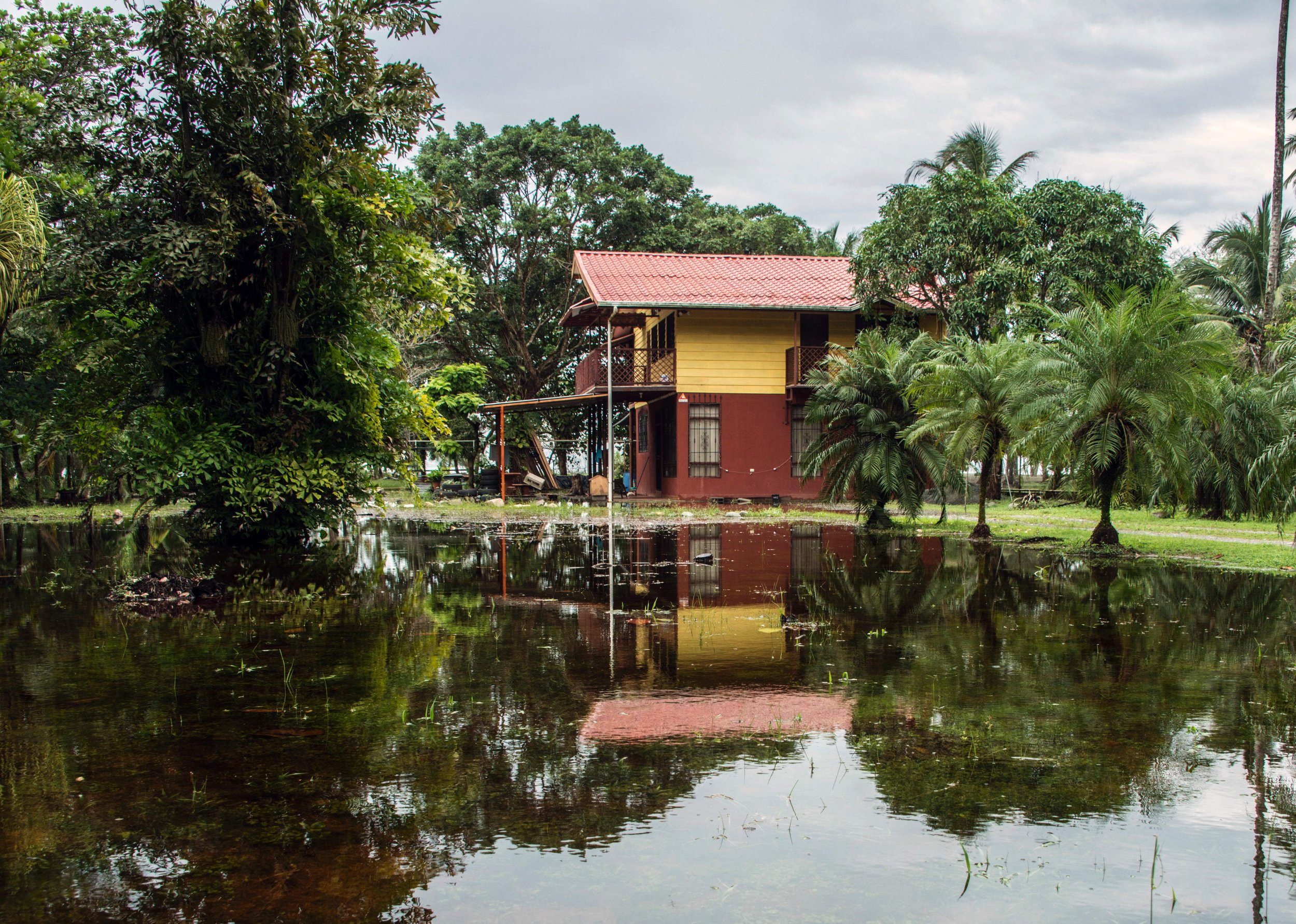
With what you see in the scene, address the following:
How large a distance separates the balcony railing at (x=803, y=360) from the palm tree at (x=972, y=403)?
11059mm

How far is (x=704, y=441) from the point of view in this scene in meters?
28.2

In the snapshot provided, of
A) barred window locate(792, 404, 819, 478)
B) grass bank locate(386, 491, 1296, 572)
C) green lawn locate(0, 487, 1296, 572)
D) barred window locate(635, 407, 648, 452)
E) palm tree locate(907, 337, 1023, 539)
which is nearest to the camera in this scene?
grass bank locate(386, 491, 1296, 572)

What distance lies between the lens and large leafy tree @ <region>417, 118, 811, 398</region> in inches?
1443

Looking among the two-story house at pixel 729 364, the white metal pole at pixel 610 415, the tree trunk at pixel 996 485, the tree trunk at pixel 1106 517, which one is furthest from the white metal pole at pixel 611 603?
the tree trunk at pixel 996 485

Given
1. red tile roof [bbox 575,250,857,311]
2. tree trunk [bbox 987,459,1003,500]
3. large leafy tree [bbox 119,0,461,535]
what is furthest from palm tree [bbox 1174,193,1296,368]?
large leafy tree [bbox 119,0,461,535]

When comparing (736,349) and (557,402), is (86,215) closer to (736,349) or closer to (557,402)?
(557,402)

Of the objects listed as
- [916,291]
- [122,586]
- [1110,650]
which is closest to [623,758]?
[1110,650]

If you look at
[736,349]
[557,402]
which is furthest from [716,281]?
[557,402]

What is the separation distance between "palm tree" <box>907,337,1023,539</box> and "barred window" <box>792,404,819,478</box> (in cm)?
1186

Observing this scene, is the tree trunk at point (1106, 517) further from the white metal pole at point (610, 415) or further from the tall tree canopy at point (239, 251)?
the white metal pole at point (610, 415)

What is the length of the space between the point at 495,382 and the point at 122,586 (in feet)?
99.6

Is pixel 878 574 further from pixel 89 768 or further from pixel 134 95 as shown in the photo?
pixel 134 95

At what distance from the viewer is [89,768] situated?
4355mm

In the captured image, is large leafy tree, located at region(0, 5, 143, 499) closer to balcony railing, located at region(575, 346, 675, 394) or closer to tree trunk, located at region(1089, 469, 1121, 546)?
tree trunk, located at region(1089, 469, 1121, 546)
